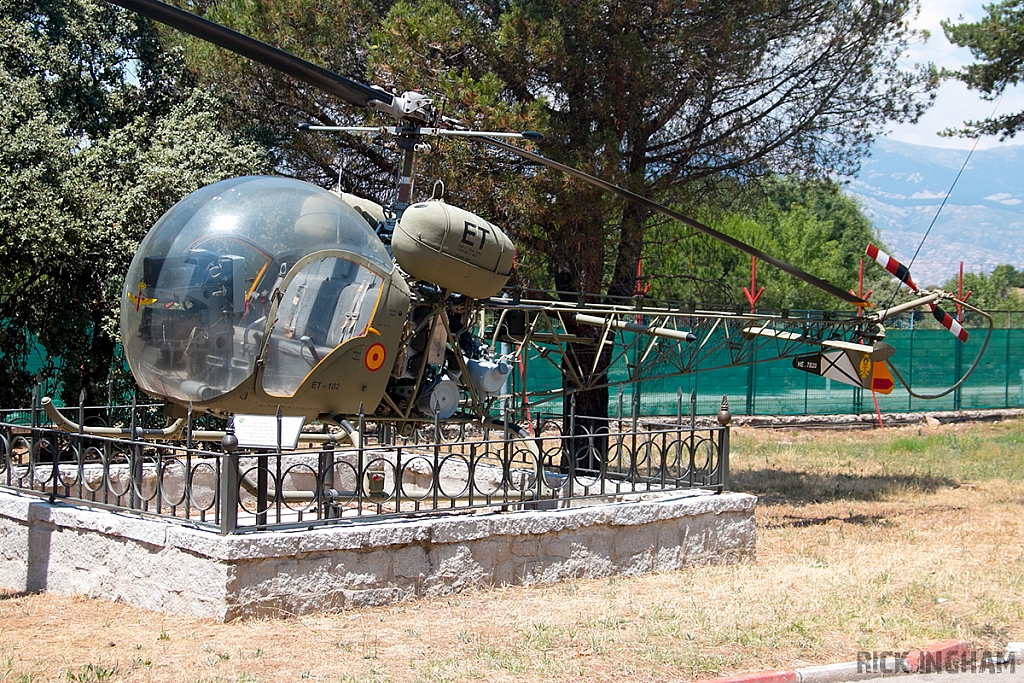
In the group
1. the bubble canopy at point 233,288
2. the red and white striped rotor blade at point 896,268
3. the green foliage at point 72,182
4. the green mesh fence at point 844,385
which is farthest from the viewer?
the green mesh fence at point 844,385

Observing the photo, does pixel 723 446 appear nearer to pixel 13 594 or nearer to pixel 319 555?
pixel 319 555

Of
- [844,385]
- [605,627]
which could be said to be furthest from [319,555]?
[844,385]

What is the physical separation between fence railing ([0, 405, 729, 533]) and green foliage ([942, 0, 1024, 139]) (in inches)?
411

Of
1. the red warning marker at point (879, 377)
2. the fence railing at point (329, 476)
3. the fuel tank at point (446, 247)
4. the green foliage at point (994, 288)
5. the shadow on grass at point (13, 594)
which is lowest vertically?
the shadow on grass at point (13, 594)

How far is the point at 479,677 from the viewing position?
5.63 metres

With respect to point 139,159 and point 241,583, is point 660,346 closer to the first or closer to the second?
point 241,583

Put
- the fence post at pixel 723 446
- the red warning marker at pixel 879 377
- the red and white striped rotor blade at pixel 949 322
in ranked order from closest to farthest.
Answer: the fence post at pixel 723 446 < the red and white striped rotor blade at pixel 949 322 < the red warning marker at pixel 879 377

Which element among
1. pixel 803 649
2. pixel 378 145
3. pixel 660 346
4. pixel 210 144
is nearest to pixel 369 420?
pixel 803 649

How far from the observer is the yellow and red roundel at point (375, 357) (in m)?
7.61

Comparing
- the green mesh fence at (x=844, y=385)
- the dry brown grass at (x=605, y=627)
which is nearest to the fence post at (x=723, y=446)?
the dry brown grass at (x=605, y=627)

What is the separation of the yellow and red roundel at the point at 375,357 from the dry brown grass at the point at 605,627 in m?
1.77

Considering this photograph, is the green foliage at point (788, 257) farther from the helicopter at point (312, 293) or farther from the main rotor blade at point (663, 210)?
the helicopter at point (312, 293)

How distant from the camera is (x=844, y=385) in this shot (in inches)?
1005

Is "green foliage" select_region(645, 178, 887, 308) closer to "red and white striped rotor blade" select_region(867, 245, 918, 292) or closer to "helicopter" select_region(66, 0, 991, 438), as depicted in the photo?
"red and white striped rotor blade" select_region(867, 245, 918, 292)
